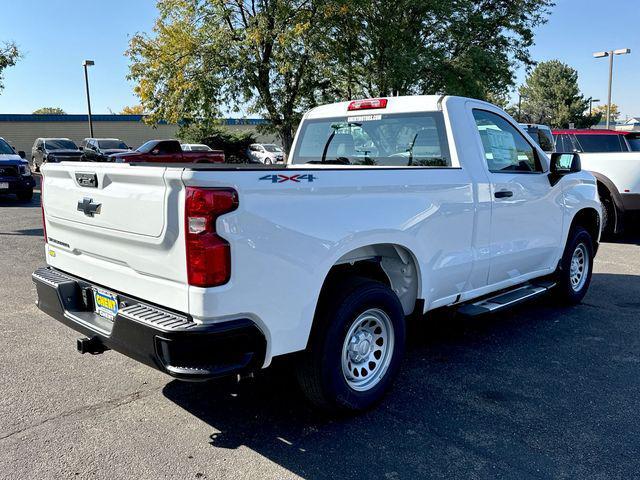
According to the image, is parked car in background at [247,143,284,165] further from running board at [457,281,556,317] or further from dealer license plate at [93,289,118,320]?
dealer license plate at [93,289,118,320]

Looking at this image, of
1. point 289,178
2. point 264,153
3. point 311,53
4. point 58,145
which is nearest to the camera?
point 289,178

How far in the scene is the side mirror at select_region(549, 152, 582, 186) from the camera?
16.6 feet

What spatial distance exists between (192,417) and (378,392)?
3.95ft

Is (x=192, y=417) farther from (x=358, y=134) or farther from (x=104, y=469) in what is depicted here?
(x=358, y=134)

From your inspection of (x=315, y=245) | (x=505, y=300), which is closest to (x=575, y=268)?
(x=505, y=300)

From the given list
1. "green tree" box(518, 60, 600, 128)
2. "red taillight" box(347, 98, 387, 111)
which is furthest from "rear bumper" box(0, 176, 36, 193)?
"green tree" box(518, 60, 600, 128)

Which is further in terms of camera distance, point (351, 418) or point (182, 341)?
point (351, 418)

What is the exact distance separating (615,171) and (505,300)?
6.53 metres

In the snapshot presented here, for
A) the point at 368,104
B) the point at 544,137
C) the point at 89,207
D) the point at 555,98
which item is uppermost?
the point at 555,98

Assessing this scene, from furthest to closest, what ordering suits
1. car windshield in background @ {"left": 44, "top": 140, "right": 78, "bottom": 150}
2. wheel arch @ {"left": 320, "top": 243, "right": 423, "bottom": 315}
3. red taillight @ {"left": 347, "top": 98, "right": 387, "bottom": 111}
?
car windshield in background @ {"left": 44, "top": 140, "right": 78, "bottom": 150}, red taillight @ {"left": 347, "top": 98, "right": 387, "bottom": 111}, wheel arch @ {"left": 320, "top": 243, "right": 423, "bottom": 315}

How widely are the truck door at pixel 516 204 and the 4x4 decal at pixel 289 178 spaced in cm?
198

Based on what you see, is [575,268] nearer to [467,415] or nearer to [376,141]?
[376,141]

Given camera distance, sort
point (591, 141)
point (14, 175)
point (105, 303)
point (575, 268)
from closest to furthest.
Result: point (105, 303) → point (575, 268) → point (591, 141) → point (14, 175)

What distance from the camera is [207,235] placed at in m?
2.62
